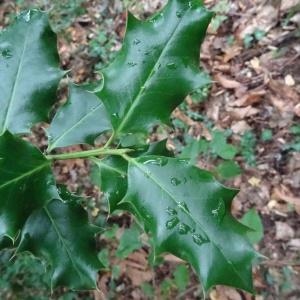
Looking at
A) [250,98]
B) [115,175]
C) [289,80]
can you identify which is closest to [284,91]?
[289,80]

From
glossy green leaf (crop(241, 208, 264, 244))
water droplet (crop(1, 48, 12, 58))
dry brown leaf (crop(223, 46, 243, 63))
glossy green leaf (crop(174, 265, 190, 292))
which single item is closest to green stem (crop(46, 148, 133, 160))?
water droplet (crop(1, 48, 12, 58))

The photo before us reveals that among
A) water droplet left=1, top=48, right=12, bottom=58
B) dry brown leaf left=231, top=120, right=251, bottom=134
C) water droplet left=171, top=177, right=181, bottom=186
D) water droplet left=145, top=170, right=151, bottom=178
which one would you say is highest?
water droplet left=1, top=48, right=12, bottom=58

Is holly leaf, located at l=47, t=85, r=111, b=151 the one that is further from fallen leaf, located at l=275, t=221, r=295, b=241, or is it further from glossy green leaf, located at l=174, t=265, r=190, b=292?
fallen leaf, located at l=275, t=221, r=295, b=241

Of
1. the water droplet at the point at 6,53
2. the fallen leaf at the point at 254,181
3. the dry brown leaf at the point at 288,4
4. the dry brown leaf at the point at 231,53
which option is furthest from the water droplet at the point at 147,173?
the dry brown leaf at the point at 288,4

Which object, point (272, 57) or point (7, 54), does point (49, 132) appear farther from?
point (272, 57)

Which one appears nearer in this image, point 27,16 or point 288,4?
point 27,16

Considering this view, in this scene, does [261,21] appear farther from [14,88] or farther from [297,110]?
[14,88]

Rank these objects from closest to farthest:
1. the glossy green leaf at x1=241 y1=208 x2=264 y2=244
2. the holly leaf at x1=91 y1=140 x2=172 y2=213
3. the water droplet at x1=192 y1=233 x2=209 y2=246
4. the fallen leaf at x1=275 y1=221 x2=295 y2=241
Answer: the water droplet at x1=192 y1=233 x2=209 y2=246, the holly leaf at x1=91 y1=140 x2=172 y2=213, the glossy green leaf at x1=241 y1=208 x2=264 y2=244, the fallen leaf at x1=275 y1=221 x2=295 y2=241
